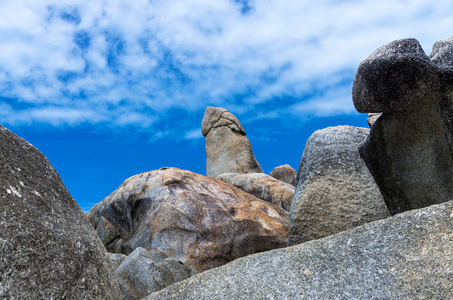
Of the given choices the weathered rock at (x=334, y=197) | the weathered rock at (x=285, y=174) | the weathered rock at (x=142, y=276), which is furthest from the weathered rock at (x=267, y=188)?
the weathered rock at (x=334, y=197)

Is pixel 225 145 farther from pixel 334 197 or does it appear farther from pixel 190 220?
pixel 334 197

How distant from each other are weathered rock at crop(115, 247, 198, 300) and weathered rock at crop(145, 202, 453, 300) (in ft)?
9.58

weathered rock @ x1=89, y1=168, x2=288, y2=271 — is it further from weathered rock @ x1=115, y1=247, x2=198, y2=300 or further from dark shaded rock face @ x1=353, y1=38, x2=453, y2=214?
dark shaded rock face @ x1=353, y1=38, x2=453, y2=214

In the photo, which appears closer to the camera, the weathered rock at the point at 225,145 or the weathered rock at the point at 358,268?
the weathered rock at the point at 358,268

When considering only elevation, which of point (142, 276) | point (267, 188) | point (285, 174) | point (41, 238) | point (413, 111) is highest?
point (285, 174)

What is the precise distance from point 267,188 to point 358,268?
9.07 metres

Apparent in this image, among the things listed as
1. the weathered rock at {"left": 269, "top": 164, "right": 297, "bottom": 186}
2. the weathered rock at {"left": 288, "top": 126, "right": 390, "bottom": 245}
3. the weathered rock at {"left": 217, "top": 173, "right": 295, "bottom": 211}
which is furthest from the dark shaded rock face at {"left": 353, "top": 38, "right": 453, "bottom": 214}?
the weathered rock at {"left": 269, "top": 164, "right": 297, "bottom": 186}

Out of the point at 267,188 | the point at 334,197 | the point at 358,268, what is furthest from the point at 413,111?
the point at 267,188

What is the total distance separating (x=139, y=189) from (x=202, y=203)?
1.60m

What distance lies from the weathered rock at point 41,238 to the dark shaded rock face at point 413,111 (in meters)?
2.70

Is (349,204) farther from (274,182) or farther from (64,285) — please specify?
(274,182)

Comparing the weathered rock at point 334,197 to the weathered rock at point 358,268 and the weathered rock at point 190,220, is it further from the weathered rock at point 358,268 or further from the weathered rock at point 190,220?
the weathered rock at point 190,220

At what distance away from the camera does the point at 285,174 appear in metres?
17.7

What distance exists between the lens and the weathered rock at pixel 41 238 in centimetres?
207
